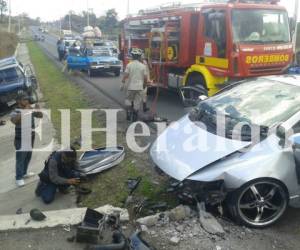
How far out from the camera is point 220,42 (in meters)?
10.4

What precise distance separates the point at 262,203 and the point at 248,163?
52cm

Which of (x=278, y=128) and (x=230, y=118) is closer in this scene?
(x=278, y=128)

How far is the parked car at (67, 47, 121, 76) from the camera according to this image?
70.6ft

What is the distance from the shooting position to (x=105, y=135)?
9.43 meters

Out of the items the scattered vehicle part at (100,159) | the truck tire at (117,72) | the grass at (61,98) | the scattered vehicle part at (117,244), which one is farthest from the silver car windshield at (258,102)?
the truck tire at (117,72)

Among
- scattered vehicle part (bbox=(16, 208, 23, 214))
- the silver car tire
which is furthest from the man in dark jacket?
the silver car tire

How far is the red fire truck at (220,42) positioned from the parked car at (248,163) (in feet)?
16.0

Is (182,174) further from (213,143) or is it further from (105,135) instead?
(105,135)

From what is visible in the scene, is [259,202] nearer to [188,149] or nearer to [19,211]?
[188,149]

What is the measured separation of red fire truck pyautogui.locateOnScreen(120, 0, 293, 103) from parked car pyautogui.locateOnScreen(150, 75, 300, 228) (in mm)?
4866

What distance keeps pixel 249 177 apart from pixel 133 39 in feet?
35.1

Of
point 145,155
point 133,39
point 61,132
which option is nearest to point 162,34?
point 133,39

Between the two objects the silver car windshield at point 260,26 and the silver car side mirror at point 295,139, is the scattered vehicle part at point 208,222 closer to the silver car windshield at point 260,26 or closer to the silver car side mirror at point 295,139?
the silver car side mirror at point 295,139

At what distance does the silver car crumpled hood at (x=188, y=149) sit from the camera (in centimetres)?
495
